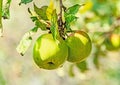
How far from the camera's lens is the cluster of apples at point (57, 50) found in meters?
1.25

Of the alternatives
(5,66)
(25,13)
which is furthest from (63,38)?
(25,13)

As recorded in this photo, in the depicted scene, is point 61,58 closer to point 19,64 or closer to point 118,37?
point 118,37

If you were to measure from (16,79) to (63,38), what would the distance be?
3.44 meters

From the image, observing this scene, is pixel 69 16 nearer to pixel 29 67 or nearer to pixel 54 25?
pixel 54 25

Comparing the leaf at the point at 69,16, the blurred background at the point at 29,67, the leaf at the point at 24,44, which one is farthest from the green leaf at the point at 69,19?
the blurred background at the point at 29,67

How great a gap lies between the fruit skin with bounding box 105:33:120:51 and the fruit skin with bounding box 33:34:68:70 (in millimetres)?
1029

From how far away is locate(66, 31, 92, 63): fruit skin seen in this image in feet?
4.25

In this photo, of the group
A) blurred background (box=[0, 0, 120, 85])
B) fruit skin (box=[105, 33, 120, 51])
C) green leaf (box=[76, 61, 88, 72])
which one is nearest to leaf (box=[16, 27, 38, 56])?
green leaf (box=[76, 61, 88, 72])

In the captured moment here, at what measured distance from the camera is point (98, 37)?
93.1 inches

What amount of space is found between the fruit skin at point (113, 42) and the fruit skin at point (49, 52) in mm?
1029

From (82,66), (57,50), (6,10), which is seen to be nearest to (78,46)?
(57,50)

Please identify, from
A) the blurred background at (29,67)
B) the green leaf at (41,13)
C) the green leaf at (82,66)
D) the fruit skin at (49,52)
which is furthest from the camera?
the blurred background at (29,67)

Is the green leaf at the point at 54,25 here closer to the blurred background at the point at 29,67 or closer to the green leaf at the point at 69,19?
the green leaf at the point at 69,19

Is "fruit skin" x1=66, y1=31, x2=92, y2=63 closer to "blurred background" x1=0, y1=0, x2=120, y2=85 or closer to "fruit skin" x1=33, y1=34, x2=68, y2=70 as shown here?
"fruit skin" x1=33, y1=34, x2=68, y2=70
